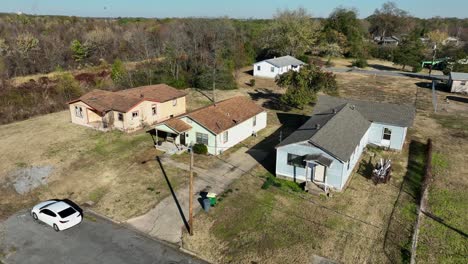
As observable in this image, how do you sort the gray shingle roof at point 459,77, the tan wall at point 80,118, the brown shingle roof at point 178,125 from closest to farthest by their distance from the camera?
the brown shingle roof at point 178,125
the tan wall at point 80,118
the gray shingle roof at point 459,77

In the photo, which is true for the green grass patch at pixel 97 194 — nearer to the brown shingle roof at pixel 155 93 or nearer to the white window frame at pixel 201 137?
the white window frame at pixel 201 137

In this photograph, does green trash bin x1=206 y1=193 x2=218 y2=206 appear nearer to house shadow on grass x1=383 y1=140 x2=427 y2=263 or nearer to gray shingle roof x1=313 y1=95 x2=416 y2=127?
house shadow on grass x1=383 y1=140 x2=427 y2=263

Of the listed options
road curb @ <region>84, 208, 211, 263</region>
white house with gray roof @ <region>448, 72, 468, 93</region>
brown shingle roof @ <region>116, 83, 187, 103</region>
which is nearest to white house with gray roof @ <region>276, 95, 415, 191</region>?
road curb @ <region>84, 208, 211, 263</region>

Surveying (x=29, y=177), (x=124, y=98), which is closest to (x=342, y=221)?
(x=29, y=177)

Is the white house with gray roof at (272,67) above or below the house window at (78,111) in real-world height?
above

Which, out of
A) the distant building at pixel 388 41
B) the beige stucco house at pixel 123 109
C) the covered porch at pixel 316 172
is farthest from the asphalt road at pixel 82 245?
the distant building at pixel 388 41
